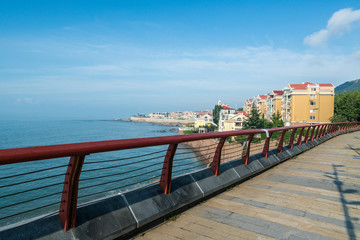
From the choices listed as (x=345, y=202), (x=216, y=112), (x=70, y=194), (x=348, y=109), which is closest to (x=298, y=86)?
(x=348, y=109)

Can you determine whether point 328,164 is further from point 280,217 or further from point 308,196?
point 280,217

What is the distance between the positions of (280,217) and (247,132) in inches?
75.9

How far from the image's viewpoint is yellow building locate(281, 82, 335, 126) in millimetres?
66812

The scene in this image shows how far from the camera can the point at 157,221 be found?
3.25 meters

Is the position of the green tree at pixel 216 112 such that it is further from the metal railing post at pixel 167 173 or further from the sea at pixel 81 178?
the metal railing post at pixel 167 173

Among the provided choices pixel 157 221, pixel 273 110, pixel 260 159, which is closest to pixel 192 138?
pixel 157 221

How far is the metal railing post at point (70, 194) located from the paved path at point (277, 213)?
80 cm

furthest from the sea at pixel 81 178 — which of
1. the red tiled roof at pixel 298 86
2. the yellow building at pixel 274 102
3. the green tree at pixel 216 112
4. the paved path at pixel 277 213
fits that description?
the green tree at pixel 216 112

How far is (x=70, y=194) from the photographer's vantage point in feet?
8.09

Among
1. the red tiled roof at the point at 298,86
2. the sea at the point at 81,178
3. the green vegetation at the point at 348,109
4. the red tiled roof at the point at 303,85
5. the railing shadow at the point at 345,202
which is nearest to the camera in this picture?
the sea at the point at 81,178

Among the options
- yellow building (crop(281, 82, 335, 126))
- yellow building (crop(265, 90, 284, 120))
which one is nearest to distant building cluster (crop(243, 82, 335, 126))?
yellow building (crop(281, 82, 335, 126))

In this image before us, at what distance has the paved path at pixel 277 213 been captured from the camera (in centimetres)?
305

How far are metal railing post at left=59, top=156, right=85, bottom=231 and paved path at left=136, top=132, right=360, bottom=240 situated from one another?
0.80 m

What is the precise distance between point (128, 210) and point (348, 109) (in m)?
78.0
